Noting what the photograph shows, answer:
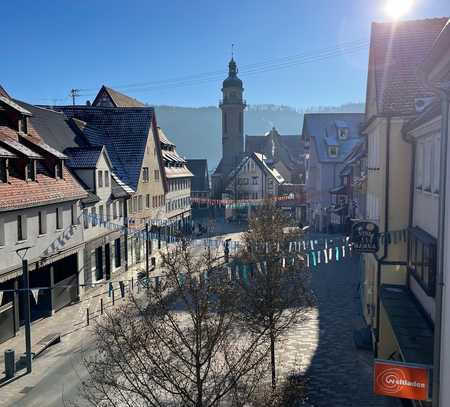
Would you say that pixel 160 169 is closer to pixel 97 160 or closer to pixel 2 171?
pixel 97 160

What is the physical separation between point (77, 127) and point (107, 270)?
11590 mm

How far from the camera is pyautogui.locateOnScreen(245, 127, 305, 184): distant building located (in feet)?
272

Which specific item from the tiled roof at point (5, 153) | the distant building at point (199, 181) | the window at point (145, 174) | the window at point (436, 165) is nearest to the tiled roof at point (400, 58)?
the window at point (436, 165)

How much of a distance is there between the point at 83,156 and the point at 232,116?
5848cm

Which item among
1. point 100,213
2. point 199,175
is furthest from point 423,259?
point 199,175

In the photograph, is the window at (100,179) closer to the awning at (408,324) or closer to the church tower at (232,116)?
the awning at (408,324)

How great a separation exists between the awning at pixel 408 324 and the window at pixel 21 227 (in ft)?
49.9

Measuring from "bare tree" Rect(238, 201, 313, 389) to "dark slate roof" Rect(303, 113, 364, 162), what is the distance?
36.0m

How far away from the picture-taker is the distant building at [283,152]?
8281 centimetres

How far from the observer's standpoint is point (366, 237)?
666 inches

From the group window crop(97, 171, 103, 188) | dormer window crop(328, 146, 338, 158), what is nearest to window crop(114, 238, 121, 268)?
window crop(97, 171, 103, 188)

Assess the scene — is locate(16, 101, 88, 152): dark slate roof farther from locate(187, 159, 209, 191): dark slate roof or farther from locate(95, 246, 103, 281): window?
locate(187, 159, 209, 191): dark slate roof

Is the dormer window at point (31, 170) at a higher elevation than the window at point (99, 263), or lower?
higher

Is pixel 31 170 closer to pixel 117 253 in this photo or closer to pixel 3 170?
pixel 3 170
